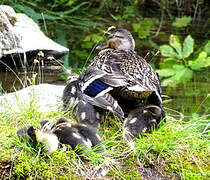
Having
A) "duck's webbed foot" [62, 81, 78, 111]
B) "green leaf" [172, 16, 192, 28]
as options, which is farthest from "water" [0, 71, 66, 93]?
"green leaf" [172, 16, 192, 28]

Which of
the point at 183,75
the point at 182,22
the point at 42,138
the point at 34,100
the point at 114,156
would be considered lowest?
the point at 183,75

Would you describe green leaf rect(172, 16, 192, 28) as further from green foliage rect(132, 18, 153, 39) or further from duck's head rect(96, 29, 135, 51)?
duck's head rect(96, 29, 135, 51)

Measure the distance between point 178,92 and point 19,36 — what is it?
6.87 feet

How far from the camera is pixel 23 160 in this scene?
2.88 m

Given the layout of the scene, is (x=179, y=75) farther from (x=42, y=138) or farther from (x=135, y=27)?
(x=42, y=138)

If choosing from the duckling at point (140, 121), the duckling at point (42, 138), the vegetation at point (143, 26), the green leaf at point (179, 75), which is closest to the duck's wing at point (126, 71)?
the duckling at point (140, 121)

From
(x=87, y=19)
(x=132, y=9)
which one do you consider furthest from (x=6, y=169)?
Answer: (x=132, y=9)

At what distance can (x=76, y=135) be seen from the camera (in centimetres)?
301

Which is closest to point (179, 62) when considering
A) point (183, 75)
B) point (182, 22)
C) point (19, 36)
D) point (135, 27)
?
point (183, 75)

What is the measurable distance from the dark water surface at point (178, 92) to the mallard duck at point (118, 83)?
2.96 ft

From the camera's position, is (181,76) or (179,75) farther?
(181,76)

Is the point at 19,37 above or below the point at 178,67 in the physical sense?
above

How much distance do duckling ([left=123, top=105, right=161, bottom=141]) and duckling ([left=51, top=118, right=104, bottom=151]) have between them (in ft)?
0.89

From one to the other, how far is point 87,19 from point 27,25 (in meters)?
2.47
